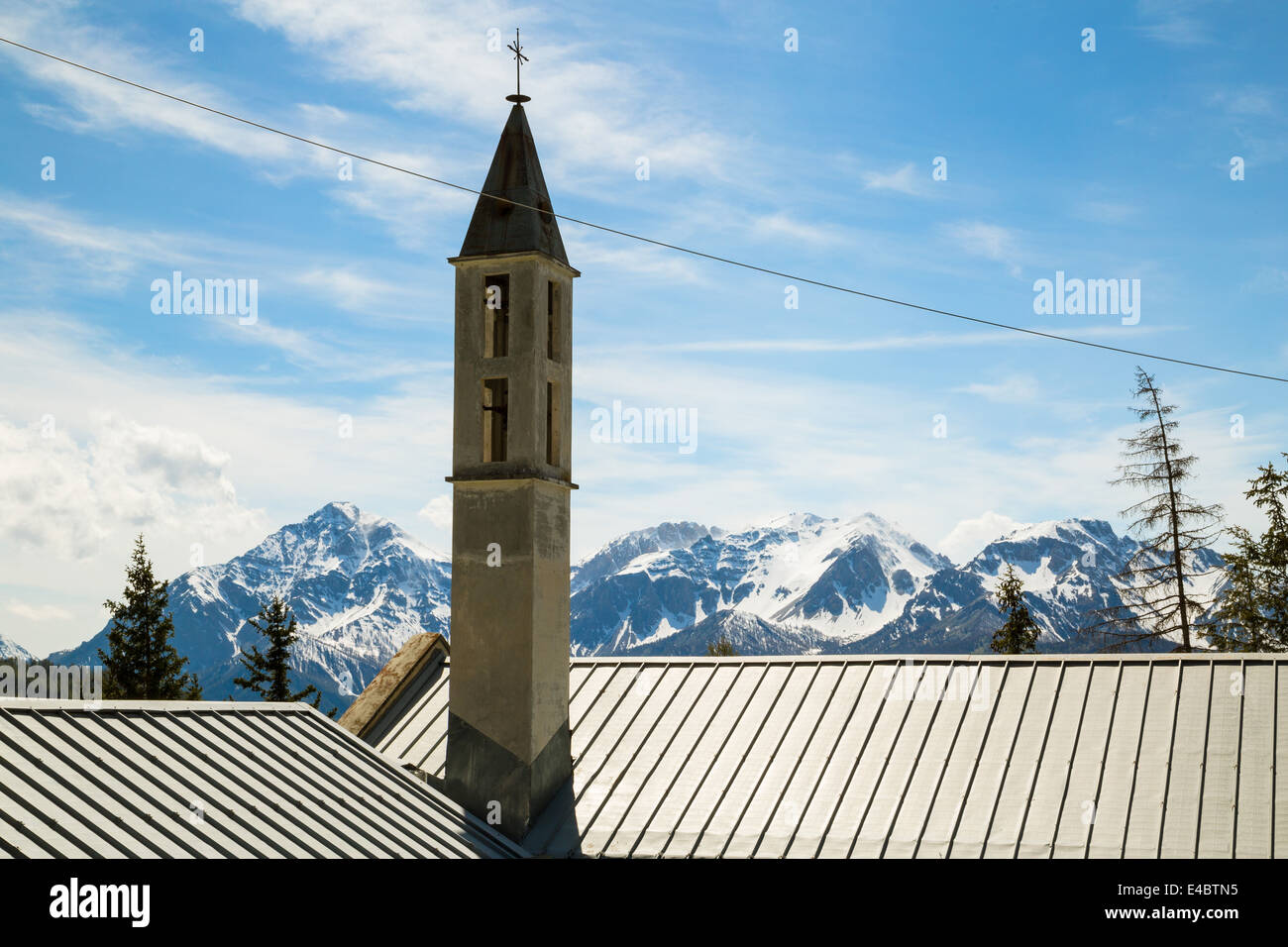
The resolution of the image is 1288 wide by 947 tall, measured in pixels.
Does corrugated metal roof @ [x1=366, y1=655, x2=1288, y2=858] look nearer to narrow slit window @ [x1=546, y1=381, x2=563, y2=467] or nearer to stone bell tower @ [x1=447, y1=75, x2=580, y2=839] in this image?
stone bell tower @ [x1=447, y1=75, x2=580, y2=839]

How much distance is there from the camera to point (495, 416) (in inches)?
755

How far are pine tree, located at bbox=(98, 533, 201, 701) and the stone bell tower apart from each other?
140 feet

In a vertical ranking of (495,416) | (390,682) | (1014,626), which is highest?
(495,416)

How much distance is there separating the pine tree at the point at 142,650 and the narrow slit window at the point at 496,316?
4244cm

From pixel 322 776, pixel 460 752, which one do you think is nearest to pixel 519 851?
pixel 460 752

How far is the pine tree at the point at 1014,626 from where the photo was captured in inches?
2205

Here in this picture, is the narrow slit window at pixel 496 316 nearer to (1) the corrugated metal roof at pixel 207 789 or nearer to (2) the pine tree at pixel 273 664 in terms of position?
(1) the corrugated metal roof at pixel 207 789

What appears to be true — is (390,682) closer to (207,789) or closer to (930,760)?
(207,789)

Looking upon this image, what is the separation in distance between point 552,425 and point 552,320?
1.63m

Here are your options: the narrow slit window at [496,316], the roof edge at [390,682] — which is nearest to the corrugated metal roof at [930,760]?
the roof edge at [390,682]

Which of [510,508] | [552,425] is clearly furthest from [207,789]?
[552,425]

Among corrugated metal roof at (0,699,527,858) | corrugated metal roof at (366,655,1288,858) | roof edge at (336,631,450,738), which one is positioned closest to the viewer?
corrugated metal roof at (0,699,527,858)

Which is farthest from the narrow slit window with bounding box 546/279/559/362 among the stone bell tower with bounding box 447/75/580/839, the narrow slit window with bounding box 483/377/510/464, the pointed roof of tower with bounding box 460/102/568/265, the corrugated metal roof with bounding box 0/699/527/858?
the corrugated metal roof with bounding box 0/699/527/858

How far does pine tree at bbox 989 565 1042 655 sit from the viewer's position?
5600 centimetres
